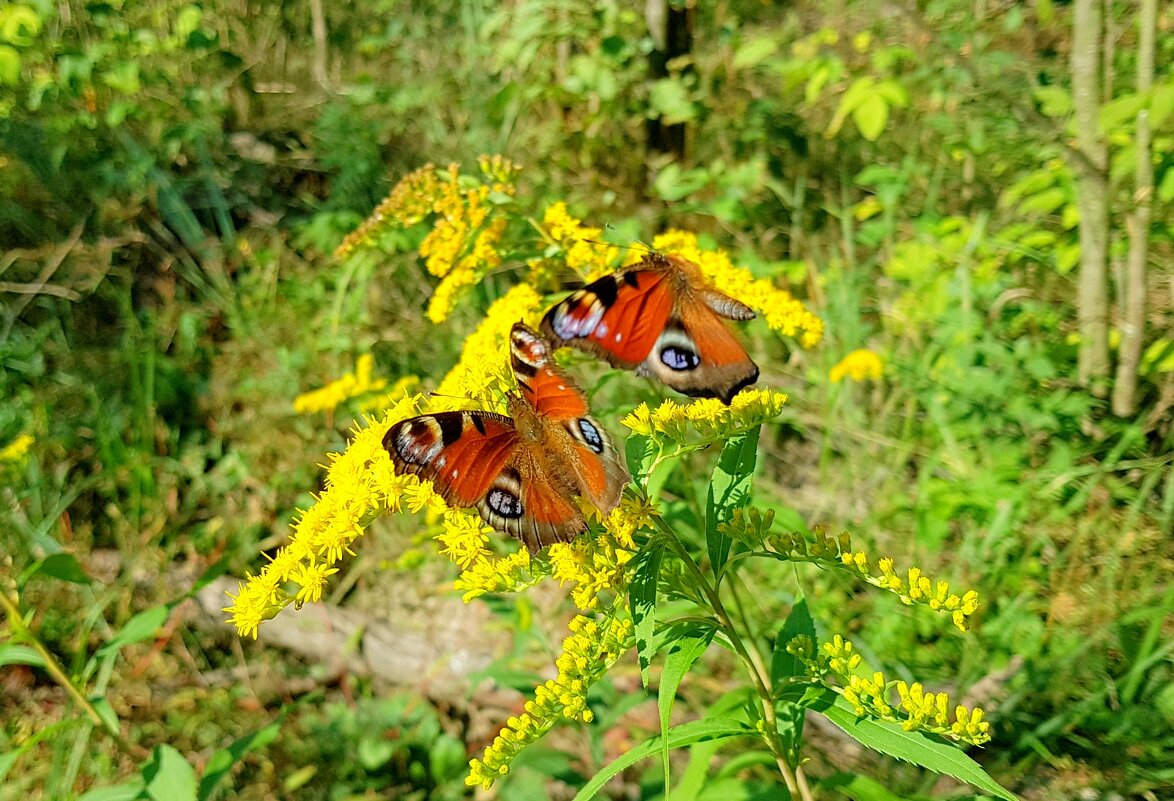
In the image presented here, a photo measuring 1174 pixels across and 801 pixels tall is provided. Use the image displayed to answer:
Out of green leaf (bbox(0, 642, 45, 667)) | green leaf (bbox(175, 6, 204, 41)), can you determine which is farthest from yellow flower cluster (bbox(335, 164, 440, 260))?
green leaf (bbox(175, 6, 204, 41))

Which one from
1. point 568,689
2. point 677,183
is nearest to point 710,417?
point 568,689

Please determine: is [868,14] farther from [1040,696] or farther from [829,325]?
[1040,696]

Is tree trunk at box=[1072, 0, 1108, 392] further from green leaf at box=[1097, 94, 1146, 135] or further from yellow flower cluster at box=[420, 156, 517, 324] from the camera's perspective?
yellow flower cluster at box=[420, 156, 517, 324]

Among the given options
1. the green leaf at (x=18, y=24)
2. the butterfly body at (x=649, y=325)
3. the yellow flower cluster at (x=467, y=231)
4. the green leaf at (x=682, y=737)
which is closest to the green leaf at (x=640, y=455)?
the butterfly body at (x=649, y=325)

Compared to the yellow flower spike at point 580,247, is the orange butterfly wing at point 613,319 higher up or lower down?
lower down

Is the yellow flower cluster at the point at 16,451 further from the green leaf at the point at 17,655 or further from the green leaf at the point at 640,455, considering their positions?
the green leaf at the point at 640,455

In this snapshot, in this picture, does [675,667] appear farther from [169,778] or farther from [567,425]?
[169,778]
